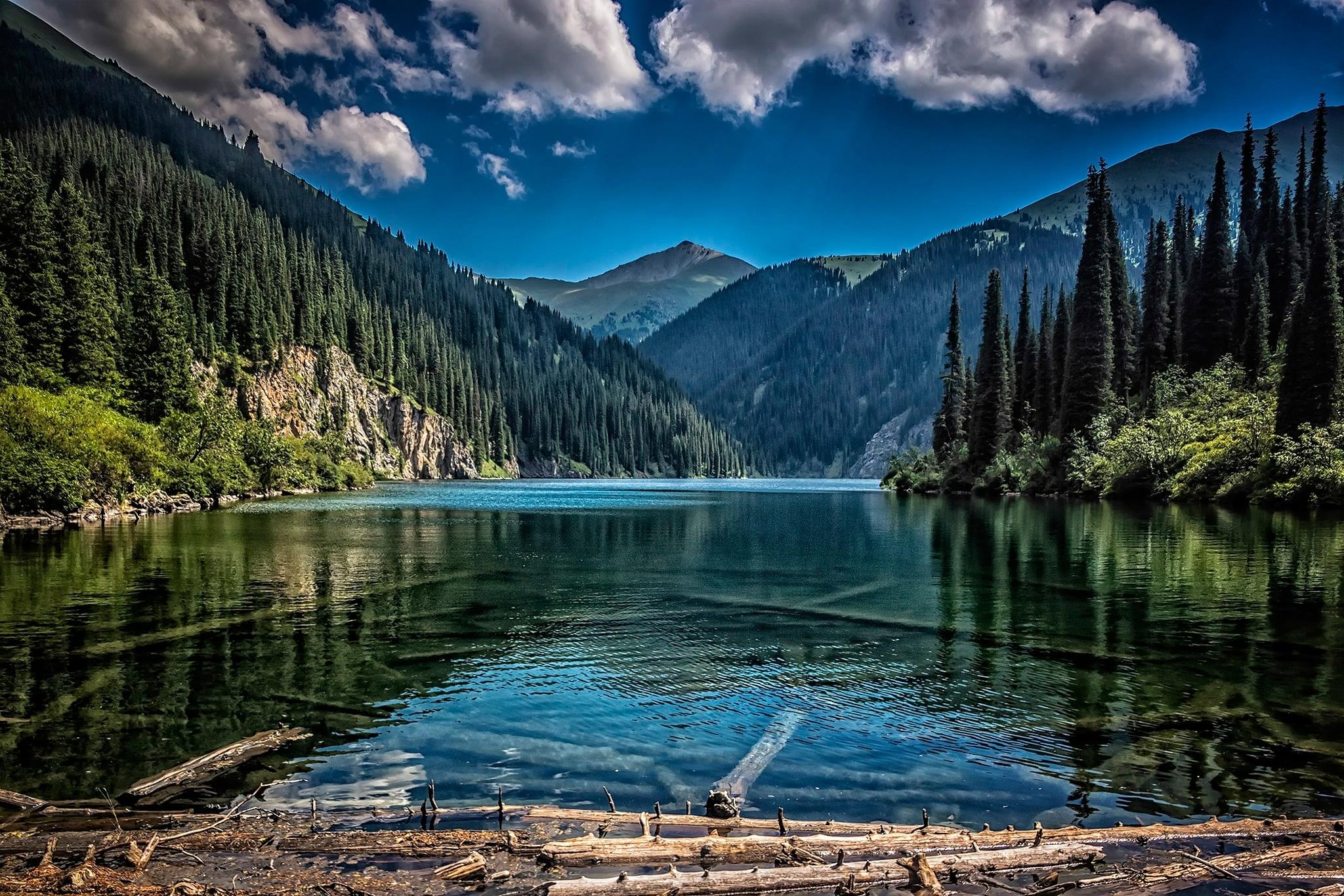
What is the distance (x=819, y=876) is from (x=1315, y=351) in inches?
2939

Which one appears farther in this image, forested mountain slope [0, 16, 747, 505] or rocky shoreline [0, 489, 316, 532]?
forested mountain slope [0, 16, 747, 505]

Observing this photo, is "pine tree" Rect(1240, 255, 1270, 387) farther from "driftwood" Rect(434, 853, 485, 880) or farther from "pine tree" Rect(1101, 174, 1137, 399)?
"driftwood" Rect(434, 853, 485, 880)

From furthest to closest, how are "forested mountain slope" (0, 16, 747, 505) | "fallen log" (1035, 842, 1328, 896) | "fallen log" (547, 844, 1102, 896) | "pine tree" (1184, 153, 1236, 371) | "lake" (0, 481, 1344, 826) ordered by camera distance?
"pine tree" (1184, 153, 1236, 371)
"forested mountain slope" (0, 16, 747, 505)
"lake" (0, 481, 1344, 826)
"fallen log" (1035, 842, 1328, 896)
"fallen log" (547, 844, 1102, 896)

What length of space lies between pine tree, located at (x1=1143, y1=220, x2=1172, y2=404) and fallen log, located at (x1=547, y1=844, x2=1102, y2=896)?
103256mm

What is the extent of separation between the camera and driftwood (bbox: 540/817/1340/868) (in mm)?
8500

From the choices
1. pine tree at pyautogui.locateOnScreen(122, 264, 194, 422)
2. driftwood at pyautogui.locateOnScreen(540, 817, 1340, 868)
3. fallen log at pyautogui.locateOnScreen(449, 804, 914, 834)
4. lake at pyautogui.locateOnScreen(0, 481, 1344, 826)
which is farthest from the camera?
pine tree at pyautogui.locateOnScreen(122, 264, 194, 422)

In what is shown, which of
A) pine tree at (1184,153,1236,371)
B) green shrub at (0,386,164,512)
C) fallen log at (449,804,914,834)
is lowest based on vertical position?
fallen log at (449,804,914,834)

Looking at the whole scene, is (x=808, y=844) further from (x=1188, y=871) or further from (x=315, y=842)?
(x=315, y=842)

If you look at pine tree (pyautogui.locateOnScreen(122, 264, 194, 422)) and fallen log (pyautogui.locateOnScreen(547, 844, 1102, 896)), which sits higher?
pine tree (pyautogui.locateOnScreen(122, 264, 194, 422))

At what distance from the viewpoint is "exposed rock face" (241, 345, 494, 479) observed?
134 meters

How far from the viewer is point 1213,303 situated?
311 feet

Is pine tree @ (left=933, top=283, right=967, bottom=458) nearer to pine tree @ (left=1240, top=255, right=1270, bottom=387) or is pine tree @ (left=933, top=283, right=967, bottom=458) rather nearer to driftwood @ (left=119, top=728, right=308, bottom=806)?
pine tree @ (left=1240, top=255, right=1270, bottom=387)

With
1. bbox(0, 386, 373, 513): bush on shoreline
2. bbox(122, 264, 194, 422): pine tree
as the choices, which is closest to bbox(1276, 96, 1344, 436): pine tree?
bbox(0, 386, 373, 513): bush on shoreline

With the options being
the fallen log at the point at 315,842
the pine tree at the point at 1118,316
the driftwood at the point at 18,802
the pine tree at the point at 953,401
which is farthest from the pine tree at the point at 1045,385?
the driftwood at the point at 18,802
